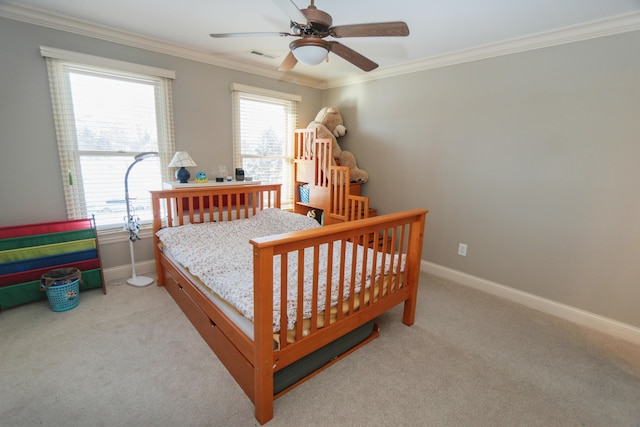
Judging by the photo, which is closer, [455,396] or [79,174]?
[455,396]

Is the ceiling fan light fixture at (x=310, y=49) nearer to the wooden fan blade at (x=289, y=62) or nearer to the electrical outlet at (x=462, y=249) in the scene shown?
the wooden fan blade at (x=289, y=62)

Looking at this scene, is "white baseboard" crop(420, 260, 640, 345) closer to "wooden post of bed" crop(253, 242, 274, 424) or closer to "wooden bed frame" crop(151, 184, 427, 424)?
"wooden bed frame" crop(151, 184, 427, 424)

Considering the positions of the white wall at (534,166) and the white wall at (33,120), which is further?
the white wall at (33,120)

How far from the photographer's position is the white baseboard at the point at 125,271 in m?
2.94

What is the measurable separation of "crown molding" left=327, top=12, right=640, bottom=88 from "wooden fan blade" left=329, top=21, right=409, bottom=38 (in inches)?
64.7

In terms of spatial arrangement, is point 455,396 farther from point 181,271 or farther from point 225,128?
point 225,128

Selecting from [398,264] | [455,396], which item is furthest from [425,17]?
[455,396]

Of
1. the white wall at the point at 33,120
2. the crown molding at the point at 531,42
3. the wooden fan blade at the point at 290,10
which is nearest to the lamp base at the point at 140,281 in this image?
the white wall at the point at 33,120

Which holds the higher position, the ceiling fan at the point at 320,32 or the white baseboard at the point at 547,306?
the ceiling fan at the point at 320,32

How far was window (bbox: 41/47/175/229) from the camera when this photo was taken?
2.56 meters

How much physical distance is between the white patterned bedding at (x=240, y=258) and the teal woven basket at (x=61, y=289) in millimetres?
737

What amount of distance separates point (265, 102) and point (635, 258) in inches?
155

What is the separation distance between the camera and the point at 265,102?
12.7 feet

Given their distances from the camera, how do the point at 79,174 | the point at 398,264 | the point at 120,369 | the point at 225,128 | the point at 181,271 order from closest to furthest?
the point at 120,369, the point at 398,264, the point at 181,271, the point at 79,174, the point at 225,128
